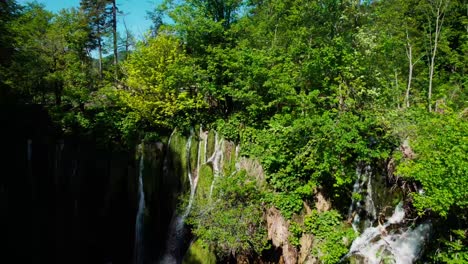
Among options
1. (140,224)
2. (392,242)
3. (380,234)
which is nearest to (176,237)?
(140,224)

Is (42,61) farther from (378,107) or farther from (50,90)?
(378,107)

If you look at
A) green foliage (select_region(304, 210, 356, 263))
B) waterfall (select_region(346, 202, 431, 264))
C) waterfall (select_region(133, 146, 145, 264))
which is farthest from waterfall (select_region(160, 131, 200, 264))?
waterfall (select_region(346, 202, 431, 264))

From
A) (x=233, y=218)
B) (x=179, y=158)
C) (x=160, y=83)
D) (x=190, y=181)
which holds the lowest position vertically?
(x=233, y=218)

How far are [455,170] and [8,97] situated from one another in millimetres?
19391

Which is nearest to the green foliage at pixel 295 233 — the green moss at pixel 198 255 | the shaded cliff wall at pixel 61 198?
the green moss at pixel 198 255

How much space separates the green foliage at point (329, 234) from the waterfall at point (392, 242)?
0.33 m

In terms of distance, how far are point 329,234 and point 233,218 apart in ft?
10.3

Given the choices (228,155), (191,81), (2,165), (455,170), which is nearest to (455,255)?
(455,170)

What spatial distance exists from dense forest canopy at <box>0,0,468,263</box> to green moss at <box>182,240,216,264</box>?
2.88 feet

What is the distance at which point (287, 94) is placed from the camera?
40.1 ft

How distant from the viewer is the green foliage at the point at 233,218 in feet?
34.6

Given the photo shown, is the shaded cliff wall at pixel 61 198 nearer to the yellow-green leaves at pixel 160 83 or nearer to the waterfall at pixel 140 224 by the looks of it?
the waterfall at pixel 140 224

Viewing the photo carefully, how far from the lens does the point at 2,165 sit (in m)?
15.0

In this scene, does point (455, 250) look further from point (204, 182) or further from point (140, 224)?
point (140, 224)
